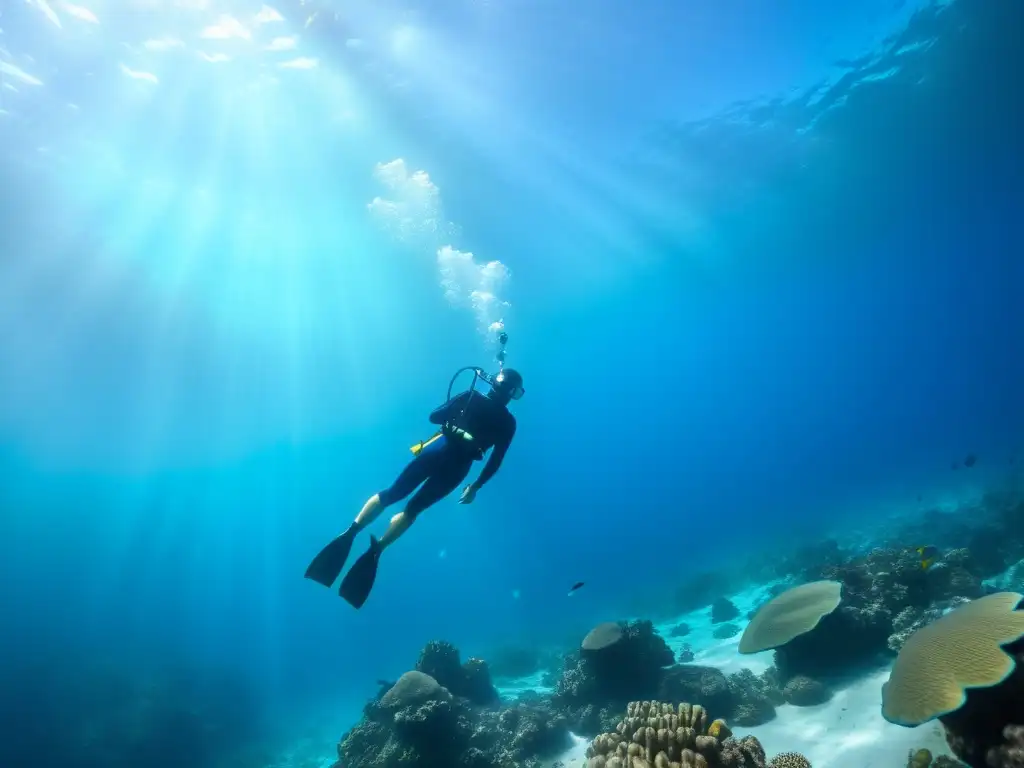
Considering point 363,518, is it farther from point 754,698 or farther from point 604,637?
point 754,698

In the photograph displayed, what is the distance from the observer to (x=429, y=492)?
25.2 feet

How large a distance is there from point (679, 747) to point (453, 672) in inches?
398

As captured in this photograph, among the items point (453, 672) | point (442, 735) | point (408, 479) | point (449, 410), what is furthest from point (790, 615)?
point (453, 672)

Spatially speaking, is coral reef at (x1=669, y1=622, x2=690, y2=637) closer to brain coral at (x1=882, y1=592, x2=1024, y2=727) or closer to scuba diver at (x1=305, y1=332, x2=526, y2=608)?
scuba diver at (x1=305, y1=332, x2=526, y2=608)

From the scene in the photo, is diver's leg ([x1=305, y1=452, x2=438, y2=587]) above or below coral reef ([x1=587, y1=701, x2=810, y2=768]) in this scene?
above

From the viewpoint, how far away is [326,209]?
30.9m

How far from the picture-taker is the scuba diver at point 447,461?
7.48 metres

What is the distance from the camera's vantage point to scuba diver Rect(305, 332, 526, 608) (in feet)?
24.6

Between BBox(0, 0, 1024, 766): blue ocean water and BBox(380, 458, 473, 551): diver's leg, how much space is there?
2084cm

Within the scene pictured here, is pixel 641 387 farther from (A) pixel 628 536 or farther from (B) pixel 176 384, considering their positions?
(B) pixel 176 384

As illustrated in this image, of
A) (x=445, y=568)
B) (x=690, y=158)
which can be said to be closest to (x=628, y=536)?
(x=445, y=568)

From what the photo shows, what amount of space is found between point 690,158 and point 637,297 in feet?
80.4

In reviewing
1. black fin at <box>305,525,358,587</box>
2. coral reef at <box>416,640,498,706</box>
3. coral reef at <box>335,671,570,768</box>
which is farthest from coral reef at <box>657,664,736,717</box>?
black fin at <box>305,525,358,587</box>

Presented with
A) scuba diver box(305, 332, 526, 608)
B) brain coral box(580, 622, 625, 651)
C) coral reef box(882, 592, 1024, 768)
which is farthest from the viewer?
brain coral box(580, 622, 625, 651)
